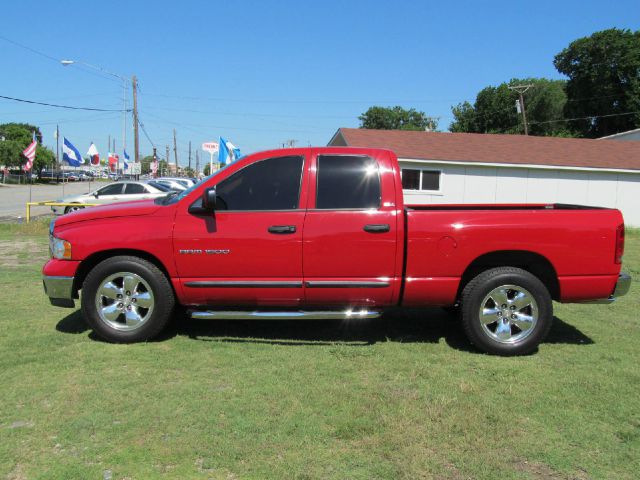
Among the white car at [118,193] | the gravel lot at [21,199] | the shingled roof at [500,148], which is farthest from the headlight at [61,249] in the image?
the shingled roof at [500,148]

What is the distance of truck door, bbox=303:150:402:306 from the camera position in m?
4.78

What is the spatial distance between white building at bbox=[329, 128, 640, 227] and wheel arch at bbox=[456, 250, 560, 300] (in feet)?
48.8

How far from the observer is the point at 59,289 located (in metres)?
4.98

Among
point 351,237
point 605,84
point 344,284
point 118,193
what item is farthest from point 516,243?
point 605,84

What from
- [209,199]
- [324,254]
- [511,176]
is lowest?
[324,254]

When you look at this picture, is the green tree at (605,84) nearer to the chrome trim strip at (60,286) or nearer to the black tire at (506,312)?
the black tire at (506,312)

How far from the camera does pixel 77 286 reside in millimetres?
5152

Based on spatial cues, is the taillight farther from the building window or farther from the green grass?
the building window

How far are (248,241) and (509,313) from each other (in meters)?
2.52

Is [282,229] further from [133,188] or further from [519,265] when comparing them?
[133,188]

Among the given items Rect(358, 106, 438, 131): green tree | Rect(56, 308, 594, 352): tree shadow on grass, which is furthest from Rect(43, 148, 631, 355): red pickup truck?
Rect(358, 106, 438, 131): green tree

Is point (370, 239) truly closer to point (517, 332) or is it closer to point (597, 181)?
point (517, 332)

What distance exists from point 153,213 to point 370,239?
2063mm

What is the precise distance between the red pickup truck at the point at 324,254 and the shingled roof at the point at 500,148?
1513 centimetres
